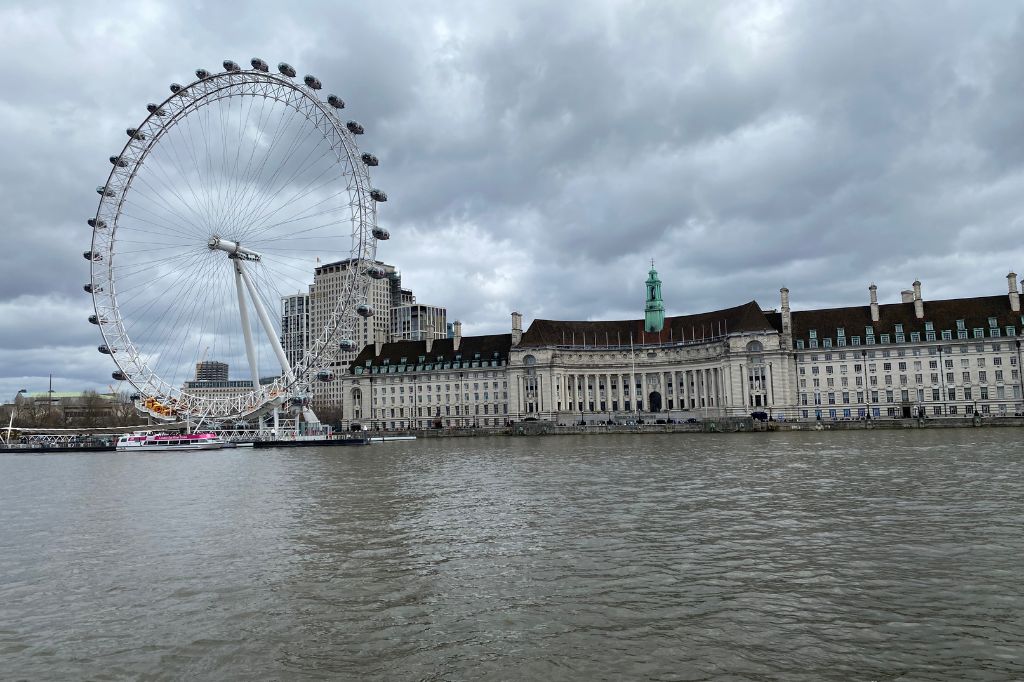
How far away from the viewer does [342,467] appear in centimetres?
5709

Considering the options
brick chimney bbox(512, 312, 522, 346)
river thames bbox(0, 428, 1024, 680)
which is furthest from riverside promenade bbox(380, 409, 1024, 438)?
river thames bbox(0, 428, 1024, 680)

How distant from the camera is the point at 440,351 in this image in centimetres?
15825

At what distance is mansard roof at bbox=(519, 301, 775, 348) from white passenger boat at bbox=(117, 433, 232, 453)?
203 ft

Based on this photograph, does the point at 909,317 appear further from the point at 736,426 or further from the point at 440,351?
the point at 440,351

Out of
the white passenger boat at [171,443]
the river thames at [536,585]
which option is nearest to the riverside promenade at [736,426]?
the white passenger boat at [171,443]

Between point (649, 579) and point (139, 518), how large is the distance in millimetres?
22064

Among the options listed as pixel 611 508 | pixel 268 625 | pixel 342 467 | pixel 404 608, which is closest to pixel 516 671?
pixel 404 608

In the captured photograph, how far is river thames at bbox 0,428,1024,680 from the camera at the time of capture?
1212cm

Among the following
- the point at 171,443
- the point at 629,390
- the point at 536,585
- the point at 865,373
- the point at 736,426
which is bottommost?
the point at 736,426

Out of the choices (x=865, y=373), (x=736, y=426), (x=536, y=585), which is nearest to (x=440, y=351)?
(x=736, y=426)

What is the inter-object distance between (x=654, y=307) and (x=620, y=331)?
854 cm

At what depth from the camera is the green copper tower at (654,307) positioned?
152 meters

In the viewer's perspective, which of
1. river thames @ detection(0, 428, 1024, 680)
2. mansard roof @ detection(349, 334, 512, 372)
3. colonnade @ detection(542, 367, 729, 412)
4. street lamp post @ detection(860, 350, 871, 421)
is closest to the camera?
river thames @ detection(0, 428, 1024, 680)

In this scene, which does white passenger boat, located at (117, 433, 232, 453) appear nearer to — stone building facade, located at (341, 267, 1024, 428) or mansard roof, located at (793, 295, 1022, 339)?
stone building facade, located at (341, 267, 1024, 428)
